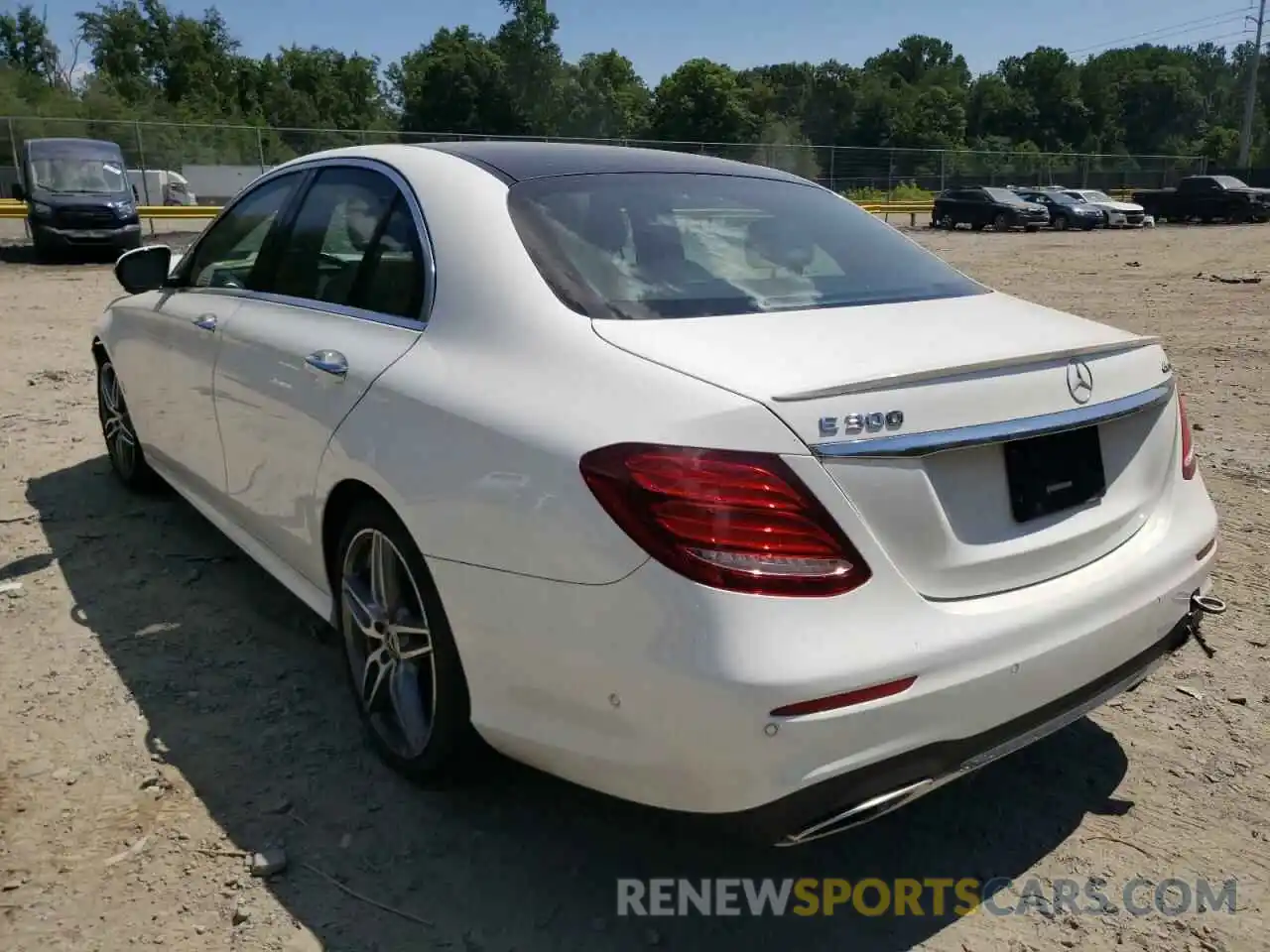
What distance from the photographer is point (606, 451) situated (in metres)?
2.01

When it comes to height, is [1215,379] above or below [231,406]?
below

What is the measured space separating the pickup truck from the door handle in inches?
1543

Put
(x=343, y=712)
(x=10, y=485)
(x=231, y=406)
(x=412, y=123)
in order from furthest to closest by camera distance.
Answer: (x=412, y=123)
(x=10, y=485)
(x=231, y=406)
(x=343, y=712)

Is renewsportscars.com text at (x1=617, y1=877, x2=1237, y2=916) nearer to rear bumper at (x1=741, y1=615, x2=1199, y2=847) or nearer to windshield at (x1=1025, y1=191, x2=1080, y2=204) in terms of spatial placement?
rear bumper at (x1=741, y1=615, x2=1199, y2=847)

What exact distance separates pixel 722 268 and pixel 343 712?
1.78 meters

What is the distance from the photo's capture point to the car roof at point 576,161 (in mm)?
2939

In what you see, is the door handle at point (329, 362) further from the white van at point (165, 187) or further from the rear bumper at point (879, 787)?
the white van at point (165, 187)

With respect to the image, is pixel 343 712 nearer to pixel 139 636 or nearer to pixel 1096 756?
pixel 139 636

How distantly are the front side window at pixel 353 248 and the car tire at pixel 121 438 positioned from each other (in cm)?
194

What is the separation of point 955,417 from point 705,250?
3.18 feet

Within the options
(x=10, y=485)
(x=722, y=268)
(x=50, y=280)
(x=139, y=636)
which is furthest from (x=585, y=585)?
(x=50, y=280)

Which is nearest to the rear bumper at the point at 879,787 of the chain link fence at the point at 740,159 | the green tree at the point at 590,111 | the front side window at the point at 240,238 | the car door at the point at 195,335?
the car door at the point at 195,335

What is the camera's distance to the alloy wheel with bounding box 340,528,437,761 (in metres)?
2.67

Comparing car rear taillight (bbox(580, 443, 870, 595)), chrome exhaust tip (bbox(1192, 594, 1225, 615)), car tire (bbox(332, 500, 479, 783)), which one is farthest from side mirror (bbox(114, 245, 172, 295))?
chrome exhaust tip (bbox(1192, 594, 1225, 615))
